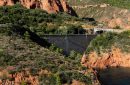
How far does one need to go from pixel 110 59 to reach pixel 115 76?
62.5ft

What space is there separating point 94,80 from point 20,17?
7773cm

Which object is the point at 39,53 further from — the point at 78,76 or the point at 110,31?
the point at 110,31

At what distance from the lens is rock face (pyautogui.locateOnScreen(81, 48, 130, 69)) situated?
113750 millimetres

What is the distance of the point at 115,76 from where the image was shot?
97.7 metres

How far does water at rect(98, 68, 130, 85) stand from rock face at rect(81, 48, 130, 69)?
4.36 meters

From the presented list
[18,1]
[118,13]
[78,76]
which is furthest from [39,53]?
[118,13]

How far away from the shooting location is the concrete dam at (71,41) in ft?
Result: 356

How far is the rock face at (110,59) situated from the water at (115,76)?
436cm

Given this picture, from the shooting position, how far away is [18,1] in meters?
152

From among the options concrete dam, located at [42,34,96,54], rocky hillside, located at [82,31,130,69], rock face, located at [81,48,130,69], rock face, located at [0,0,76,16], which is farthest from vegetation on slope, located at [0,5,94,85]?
rock face, located at [0,0,76,16]

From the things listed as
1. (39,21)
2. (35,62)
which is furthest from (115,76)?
(35,62)

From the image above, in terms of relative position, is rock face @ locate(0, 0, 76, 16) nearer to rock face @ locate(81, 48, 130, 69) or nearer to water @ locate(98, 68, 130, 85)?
rock face @ locate(81, 48, 130, 69)

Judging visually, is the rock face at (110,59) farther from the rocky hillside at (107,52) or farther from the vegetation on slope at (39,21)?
the vegetation on slope at (39,21)

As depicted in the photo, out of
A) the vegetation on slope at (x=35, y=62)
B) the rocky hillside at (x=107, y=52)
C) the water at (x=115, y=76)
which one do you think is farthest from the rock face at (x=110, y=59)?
the vegetation on slope at (x=35, y=62)
